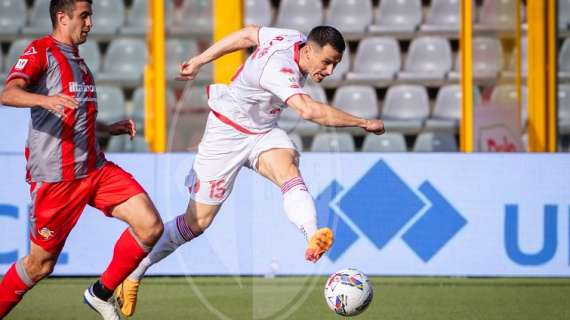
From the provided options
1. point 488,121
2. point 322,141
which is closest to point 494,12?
point 488,121

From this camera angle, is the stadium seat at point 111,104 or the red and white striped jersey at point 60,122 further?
the stadium seat at point 111,104

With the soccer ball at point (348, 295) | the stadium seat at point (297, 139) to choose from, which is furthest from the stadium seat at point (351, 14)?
the soccer ball at point (348, 295)

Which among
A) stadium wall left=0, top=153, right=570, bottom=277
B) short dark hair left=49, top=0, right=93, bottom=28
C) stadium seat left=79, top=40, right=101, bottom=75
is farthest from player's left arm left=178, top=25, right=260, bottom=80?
stadium seat left=79, top=40, right=101, bottom=75

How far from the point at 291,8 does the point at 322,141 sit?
2.64m

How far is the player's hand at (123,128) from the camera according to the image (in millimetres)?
6430

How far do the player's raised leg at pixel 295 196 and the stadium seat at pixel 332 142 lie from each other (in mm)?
4141

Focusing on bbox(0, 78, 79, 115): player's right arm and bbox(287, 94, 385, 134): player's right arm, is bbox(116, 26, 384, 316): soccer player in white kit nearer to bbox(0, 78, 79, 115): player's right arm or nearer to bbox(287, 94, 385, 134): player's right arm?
bbox(287, 94, 385, 134): player's right arm

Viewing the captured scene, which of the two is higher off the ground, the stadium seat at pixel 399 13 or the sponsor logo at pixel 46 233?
the stadium seat at pixel 399 13

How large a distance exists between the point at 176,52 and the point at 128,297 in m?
4.37

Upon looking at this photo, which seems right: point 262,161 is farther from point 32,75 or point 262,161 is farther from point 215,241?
point 215,241

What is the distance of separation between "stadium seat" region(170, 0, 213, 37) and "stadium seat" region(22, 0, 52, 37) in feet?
10.4

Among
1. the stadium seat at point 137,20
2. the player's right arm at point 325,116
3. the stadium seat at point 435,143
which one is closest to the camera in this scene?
the player's right arm at point 325,116

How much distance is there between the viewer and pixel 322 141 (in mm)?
11367

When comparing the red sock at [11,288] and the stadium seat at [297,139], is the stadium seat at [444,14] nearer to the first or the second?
the stadium seat at [297,139]
